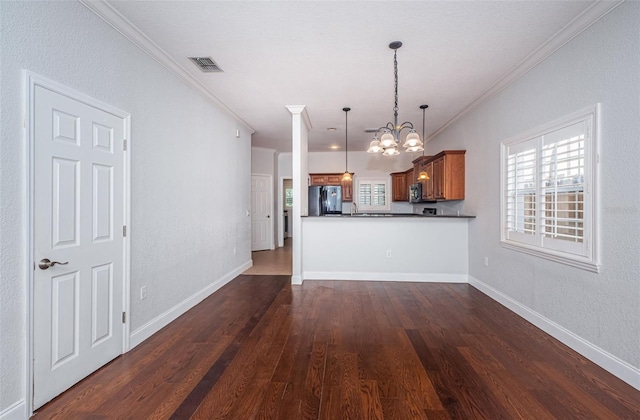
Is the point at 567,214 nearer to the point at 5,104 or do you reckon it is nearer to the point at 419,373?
the point at 419,373

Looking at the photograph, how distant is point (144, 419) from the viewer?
5.61 ft

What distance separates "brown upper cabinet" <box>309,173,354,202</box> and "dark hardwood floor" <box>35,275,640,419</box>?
4.72 m

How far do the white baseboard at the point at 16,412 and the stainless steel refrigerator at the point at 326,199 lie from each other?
5909 mm

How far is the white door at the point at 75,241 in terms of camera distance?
72.1 inches

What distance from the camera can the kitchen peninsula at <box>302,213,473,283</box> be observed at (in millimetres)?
4703

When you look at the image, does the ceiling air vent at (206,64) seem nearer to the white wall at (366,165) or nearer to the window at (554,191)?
the window at (554,191)

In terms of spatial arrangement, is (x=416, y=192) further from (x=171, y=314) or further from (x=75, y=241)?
(x=75, y=241)

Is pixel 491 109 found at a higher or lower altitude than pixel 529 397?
higher

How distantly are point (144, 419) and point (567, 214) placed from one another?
3.56 meters

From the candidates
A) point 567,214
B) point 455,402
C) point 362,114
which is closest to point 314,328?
point 455,402

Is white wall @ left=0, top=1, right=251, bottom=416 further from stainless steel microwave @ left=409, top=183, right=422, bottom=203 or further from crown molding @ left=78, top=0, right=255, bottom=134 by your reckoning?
stainless steel microwave @ left=409, top=183, right=422, bottom=203

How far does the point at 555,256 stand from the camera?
2791 millimetres

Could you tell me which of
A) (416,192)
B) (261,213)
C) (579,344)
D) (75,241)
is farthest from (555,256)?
(261,213)

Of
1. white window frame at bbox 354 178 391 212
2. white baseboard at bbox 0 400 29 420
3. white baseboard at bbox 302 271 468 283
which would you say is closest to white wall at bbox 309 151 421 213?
white window frame at bbox 354 178 391 212
